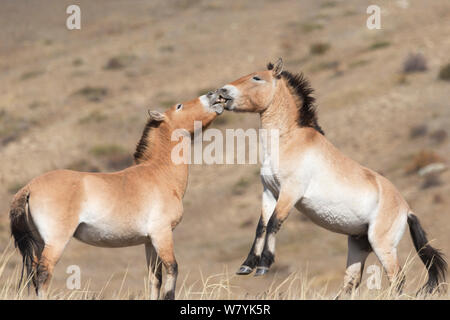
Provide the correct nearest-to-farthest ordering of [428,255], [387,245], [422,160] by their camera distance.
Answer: [387,245], [428,255], [422,160]

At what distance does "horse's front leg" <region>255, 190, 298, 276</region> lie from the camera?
25.3 feet

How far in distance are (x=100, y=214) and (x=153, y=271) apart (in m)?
1.09

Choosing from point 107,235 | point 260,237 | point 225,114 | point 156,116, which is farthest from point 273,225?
point 225,114

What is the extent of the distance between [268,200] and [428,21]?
146 ft

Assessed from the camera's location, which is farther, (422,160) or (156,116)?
(422,160)

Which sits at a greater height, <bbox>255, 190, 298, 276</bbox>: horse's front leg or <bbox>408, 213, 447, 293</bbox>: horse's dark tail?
<bbox>255, 190, 298, 276</bbox>: horse's front leg

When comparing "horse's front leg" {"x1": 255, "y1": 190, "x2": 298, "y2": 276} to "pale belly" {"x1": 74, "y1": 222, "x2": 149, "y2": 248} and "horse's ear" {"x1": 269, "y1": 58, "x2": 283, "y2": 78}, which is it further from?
"horse's ear" {"x1": 269, "y1": 58, "x2": 283, "y2": 78}

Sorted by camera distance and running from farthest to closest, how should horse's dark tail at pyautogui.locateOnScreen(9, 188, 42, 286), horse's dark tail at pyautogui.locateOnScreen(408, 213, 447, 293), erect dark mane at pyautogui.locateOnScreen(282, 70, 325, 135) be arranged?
horse's dark tail at pyautogui.locateOnScreen(408, 213, 447, 293) → erect dark mane at pyautogui.locateOnScreen(282, 70, 325, 135) → horse's dark tail at pyautogui.locateOnScreen(9, 188, 42, 286)

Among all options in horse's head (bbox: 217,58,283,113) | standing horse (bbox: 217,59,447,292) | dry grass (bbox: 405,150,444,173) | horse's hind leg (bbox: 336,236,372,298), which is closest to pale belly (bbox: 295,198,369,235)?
standing horse (bbox: 217,59,447,292)

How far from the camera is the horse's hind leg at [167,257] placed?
7.97 metres

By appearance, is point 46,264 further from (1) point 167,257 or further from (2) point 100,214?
(1) point 167,257

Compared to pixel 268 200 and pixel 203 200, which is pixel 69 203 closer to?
pixel 268 200

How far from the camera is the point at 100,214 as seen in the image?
7.72 meters

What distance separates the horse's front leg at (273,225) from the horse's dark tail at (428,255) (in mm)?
2021
